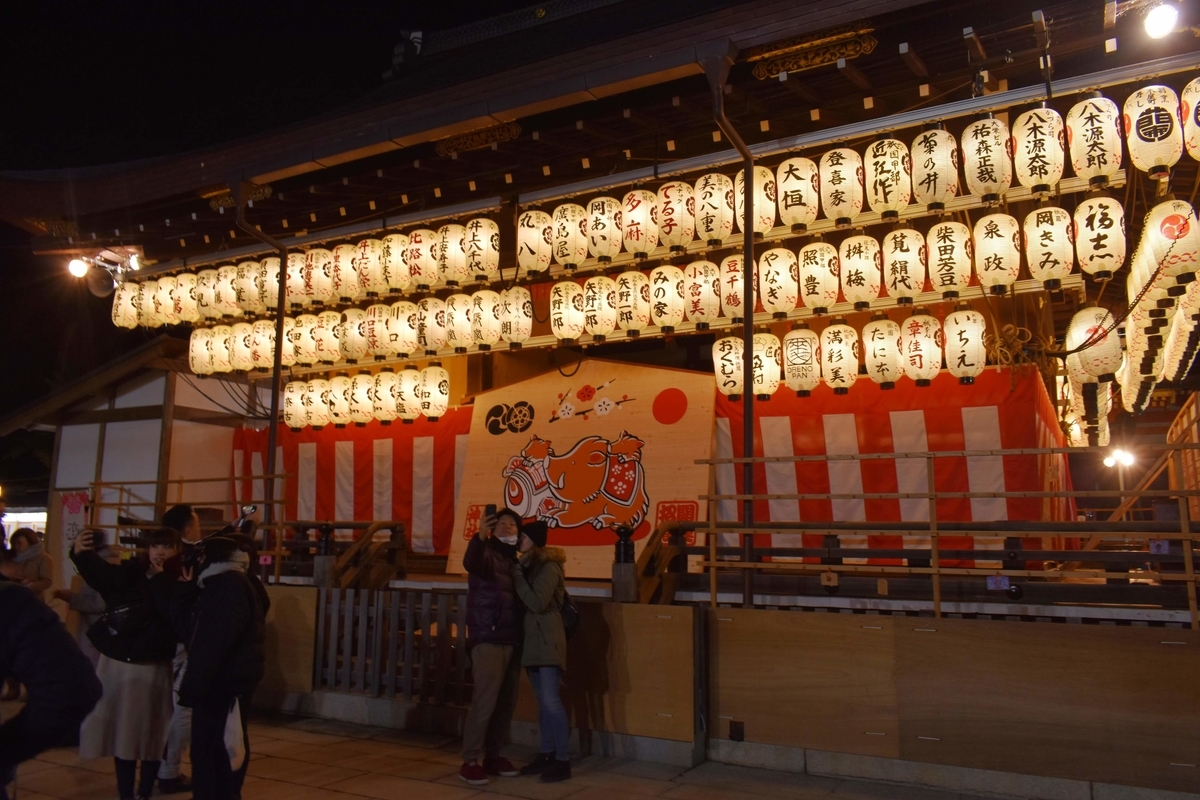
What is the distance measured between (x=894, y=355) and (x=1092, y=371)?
101 inches

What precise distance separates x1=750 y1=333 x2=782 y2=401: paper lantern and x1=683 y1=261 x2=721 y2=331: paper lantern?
28.3 inches

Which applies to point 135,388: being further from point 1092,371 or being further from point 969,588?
point 1092,371

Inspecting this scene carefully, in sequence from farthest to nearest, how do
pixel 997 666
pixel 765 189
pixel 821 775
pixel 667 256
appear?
pixel 667 256 < pixel 765 189 < pixel 821 775 < pixel 997 666

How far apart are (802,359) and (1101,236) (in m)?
3.59

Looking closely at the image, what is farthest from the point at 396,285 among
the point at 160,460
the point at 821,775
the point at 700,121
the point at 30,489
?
the point at 30,489

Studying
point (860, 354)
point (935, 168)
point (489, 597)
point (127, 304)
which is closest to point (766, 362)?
point (860, 354)

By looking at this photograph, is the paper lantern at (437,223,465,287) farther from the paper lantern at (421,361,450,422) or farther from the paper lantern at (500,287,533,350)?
the paper lantern at (421,361,450,422)

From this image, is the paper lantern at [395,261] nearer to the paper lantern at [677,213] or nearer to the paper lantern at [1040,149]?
the paper lantern at [677,213]

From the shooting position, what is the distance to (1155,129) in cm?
834

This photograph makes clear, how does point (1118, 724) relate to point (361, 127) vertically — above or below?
below

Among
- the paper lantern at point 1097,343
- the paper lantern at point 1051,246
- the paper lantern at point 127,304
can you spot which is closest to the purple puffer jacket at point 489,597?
the paper lantern at point 1051,246

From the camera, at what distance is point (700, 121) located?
1088 cm

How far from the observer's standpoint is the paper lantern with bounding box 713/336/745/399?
1148 centimetres

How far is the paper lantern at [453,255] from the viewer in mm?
12234
